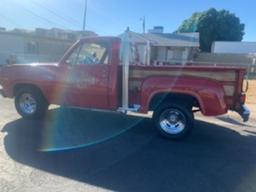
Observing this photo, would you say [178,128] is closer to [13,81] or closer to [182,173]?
[182,173]

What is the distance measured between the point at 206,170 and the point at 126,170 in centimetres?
126

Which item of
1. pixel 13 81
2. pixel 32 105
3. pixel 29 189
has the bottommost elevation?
pixel 29 189

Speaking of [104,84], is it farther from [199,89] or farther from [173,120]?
[199,89]

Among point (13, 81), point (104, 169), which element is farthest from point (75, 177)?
point (13, 81)

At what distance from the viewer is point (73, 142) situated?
5.42 m

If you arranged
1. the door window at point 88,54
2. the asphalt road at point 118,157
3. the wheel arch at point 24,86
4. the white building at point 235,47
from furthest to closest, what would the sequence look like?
the white building at point 235,47, the wheel arch at point 24,86, the door window at point 88,54, the asphalt road at point 118,157

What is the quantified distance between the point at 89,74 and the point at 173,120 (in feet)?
7.07

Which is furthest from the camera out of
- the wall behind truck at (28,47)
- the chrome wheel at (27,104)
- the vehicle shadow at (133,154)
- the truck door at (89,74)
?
the wall behind truck at (28,47)

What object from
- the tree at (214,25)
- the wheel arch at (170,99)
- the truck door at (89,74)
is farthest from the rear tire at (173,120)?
the tree at (214,25)

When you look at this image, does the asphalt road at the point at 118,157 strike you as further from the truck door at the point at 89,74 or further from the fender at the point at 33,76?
the fender at the point at 33,76

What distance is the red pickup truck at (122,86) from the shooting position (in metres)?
5.45

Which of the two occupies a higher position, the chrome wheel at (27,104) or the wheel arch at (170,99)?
the wheel arch at (170,99)

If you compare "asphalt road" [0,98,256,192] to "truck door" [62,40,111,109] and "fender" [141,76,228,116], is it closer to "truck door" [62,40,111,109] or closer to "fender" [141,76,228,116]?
"truck door" [62,40,111,109]

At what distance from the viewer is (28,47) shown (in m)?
27.8
